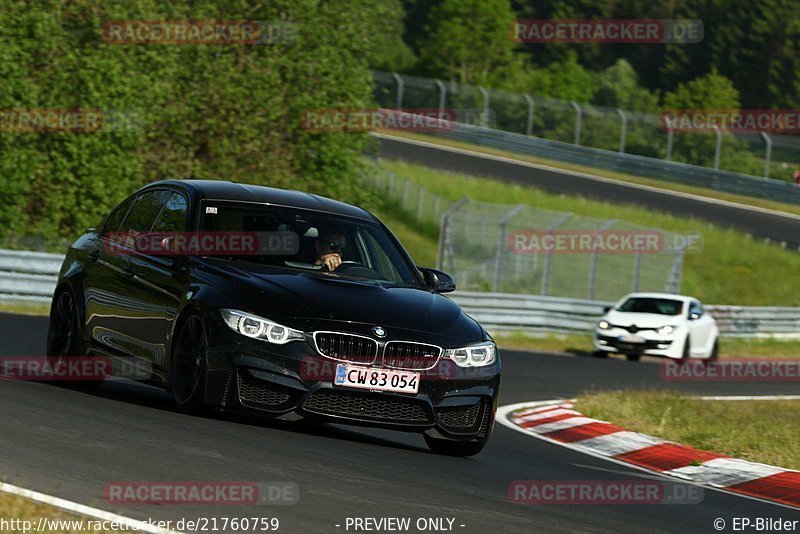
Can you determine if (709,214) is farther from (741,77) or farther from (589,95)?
(741,77)

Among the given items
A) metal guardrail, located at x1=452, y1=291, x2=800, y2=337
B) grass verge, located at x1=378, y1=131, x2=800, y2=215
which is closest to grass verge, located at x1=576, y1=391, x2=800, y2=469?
metal guardrail, located at x1=452, y1=291, x2=800, y2=337

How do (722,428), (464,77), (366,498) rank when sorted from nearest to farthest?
(366,498)
(722,428)
(464,77)

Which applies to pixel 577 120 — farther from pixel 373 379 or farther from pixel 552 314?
pixel 373 379

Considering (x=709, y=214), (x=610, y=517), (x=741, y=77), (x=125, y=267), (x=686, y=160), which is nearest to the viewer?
(x=610, y=517)

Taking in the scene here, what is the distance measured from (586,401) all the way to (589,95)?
6952 cm

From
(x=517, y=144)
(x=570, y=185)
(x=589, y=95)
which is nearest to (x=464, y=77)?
(x=589, y=95)

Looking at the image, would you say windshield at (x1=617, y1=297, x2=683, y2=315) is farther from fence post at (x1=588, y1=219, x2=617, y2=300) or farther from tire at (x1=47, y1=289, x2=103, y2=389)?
tire at (x1=47, y1=289, x2=103, y2=389)

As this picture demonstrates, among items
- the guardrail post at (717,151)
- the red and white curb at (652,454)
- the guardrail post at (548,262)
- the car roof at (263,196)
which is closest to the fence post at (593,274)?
the guardrail post at (548,262)

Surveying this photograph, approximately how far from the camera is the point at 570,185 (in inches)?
1837

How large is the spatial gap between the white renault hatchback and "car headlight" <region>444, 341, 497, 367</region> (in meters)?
16.1

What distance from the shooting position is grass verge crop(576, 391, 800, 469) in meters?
11.4

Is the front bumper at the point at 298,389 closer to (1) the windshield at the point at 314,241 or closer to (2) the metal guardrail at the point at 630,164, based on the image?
(1) the windshield at the point at 314,241

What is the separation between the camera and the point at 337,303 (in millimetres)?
8695

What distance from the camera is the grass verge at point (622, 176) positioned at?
46844 millimetres
